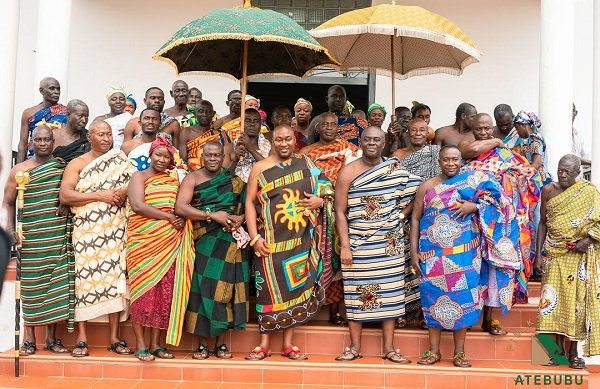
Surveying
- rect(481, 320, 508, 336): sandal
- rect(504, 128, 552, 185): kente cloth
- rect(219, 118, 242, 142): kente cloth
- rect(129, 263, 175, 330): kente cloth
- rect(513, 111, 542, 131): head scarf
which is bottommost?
rect(481, 320, 508, 336): sandal

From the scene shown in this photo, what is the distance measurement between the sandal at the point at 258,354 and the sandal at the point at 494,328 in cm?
202

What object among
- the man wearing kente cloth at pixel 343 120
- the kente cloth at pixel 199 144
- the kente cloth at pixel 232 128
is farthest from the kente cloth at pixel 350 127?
the kente cloth at pixel 199 144

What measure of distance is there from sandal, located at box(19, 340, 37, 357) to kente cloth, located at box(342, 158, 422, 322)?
9.12ft

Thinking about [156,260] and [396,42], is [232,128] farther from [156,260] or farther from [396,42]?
[396,42]

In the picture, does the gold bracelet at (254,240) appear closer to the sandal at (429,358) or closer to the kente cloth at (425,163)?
the kente cloth at (425,163)

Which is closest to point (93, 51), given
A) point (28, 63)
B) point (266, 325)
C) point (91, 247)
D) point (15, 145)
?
point (28, 63)

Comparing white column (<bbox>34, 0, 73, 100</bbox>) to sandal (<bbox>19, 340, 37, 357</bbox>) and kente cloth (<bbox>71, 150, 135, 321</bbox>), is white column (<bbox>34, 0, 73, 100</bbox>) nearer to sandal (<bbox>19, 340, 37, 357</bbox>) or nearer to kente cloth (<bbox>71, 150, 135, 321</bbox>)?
kente cloth (<bbox>71, 150, 135, 321</bbox>)

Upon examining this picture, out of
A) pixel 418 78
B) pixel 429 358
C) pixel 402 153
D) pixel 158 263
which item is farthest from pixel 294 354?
pixel 418 78

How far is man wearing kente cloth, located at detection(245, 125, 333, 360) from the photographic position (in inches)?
239

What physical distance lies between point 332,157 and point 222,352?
2.11 metres

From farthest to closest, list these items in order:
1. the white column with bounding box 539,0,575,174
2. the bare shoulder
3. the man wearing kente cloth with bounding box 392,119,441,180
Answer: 1. the white column with bounding box 539,0,575,174
2. the bare shoulder
3. the man wearing kente cloth with bounding box 392,119,441,180

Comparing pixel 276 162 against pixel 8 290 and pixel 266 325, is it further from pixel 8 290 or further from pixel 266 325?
pixel 8 290

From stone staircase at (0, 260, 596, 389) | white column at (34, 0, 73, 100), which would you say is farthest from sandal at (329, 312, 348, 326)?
white column at (34, 0, 73, 100)

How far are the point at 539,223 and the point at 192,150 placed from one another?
3.50 meters
